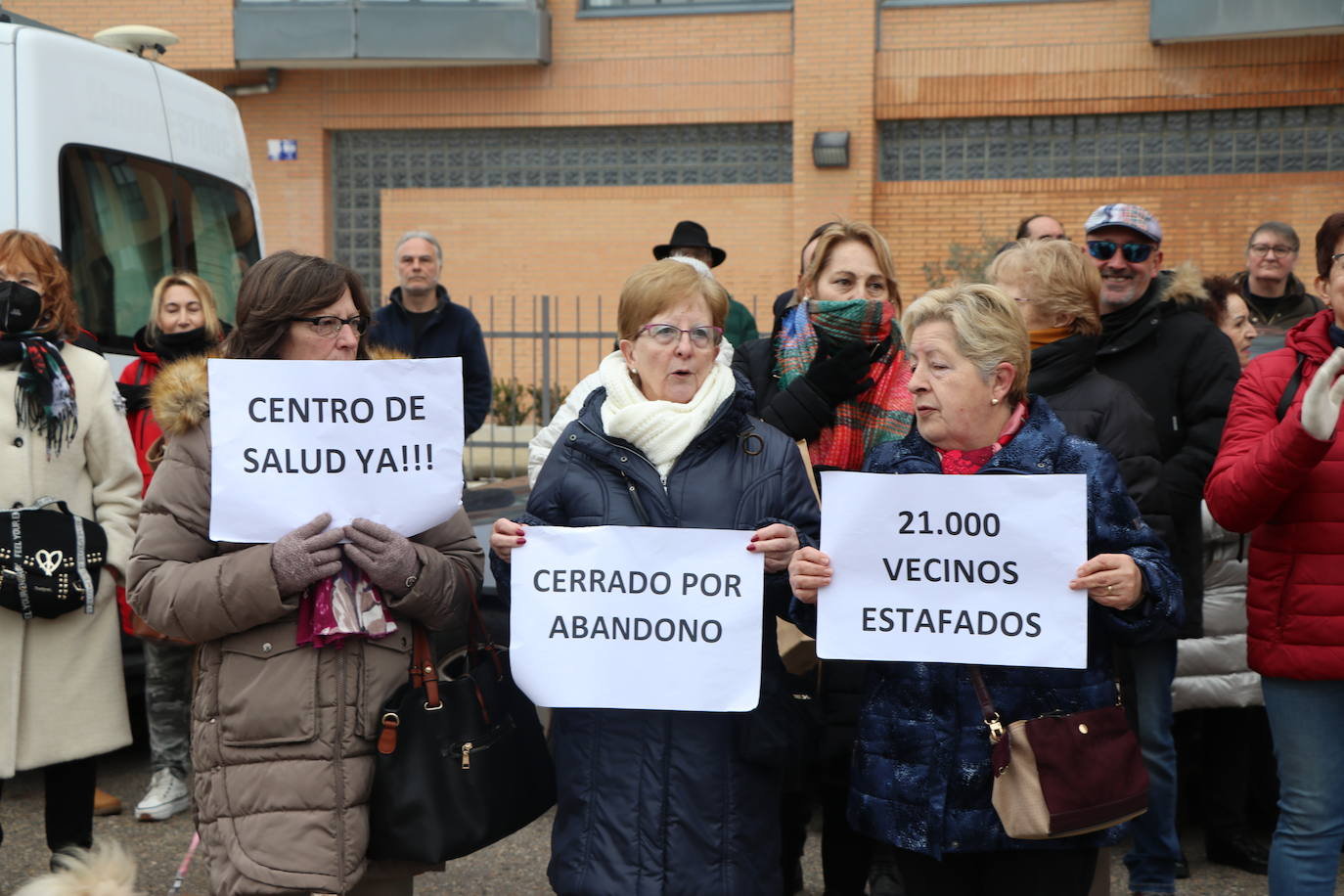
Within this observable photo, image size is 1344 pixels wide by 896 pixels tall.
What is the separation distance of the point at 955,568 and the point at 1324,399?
90 centimetres

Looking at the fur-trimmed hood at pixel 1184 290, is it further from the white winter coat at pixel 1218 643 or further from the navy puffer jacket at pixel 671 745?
the navy puffer jacket at pixel 671 745

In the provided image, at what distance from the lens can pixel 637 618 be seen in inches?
112

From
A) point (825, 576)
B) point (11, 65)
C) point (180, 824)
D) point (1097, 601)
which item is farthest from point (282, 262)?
point (11, 65)

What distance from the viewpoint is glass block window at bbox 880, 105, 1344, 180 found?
14.9m

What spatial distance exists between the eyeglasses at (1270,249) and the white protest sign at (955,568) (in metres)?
4.19

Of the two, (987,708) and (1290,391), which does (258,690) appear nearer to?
(987,708)

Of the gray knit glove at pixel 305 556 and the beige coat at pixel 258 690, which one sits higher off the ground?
the gray knit glove at pixel 305 556

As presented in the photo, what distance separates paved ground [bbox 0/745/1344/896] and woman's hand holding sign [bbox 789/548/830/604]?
6.68 ft

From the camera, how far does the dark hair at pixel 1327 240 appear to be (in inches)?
130

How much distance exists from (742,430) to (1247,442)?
49.2 inches

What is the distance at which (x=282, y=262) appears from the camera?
9.71 feet

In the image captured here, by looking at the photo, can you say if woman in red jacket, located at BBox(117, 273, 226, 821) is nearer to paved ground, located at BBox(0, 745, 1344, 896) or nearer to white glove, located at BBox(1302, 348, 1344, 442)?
paved ground, located at BBox(0, 745, 1344, 896)

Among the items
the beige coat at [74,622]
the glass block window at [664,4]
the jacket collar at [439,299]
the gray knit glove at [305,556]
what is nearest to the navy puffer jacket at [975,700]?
the gray knit glove at [305,556]

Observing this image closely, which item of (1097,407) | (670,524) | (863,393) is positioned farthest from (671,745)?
(1097,407)
